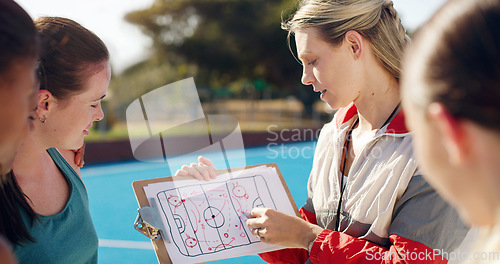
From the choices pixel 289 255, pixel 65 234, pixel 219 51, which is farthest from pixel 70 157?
pixel 219 51

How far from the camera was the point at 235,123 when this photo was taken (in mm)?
2623

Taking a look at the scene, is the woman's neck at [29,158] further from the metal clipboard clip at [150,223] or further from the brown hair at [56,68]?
the metal clipboard clip at [150,223]

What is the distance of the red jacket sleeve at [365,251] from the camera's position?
1439mm

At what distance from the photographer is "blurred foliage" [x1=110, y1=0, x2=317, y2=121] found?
20.1 metres

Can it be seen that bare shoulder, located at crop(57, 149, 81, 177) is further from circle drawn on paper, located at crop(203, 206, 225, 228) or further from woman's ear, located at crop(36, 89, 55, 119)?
circle drawn on paper, located at crop(203, 206, 225, 228)

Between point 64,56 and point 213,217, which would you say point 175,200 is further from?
point 64,56

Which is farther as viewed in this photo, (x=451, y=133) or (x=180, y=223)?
(x=180, y=223)

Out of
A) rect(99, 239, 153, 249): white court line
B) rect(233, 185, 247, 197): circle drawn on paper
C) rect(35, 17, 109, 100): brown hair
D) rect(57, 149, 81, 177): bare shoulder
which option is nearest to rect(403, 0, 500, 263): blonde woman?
rect(35, 17, 109, 100): brown hair

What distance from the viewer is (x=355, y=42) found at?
1696 mm

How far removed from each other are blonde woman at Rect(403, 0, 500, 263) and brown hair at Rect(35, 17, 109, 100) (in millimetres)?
1115

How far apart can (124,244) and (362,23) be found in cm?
315

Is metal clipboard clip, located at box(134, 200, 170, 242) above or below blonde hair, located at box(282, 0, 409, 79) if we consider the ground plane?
below

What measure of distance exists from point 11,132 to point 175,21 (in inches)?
913

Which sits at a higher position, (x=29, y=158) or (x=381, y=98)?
(x=29, y=158)
